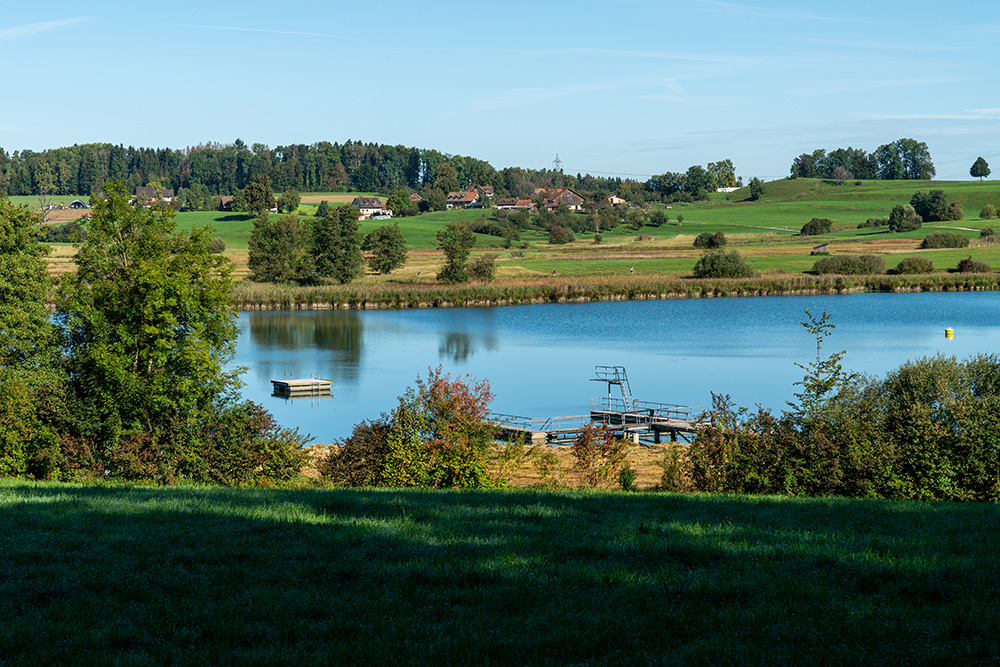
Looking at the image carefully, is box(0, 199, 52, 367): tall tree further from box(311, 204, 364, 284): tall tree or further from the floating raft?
box(311, 204, 364, 284): tall tree

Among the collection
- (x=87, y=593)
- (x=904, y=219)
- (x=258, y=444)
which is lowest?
(x=258, y=444)

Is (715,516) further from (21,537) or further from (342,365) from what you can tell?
(342,365)

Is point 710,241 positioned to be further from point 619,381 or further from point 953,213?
point 619,381

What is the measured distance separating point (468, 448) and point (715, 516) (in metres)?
7.70

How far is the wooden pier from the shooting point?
3650 cm

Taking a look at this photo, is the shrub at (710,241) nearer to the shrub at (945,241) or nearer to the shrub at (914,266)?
the shrub at (945,241)

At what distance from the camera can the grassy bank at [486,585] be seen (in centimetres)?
719

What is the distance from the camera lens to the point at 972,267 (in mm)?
101625

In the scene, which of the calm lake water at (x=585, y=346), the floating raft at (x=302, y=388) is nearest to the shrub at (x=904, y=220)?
the calm lake water at (x=585, y=346)

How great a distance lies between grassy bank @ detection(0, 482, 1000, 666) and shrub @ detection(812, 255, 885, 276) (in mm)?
95492

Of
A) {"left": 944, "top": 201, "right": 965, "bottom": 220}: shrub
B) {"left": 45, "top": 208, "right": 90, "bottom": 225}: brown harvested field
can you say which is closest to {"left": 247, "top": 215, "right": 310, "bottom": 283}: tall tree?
{"left": 45, "top": 208, "right": 90, "bottom": 225}: brown harvested field

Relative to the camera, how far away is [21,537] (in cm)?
1089

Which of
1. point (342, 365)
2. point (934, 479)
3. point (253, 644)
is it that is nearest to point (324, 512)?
point (253, 644)

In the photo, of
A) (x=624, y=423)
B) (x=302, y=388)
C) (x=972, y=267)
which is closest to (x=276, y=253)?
(x=302, y=388)
